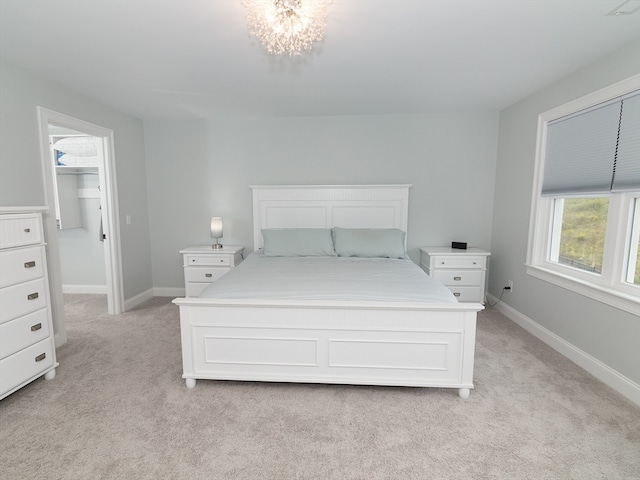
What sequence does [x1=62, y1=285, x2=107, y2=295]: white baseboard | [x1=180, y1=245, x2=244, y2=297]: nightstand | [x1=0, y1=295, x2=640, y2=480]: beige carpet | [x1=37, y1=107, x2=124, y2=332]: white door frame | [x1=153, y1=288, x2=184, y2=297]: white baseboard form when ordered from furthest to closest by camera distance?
[x1=62, y1=285, x2=107, y2=295]: white baseboard
[x1=153, y1=288, x2=184, y2=297]: white baseboard
[x1=180, y1=245, x2=244, y2=297]: nightstand
[x1=37, y1=107, x2=124, y2=332]: white door frame
[x1=0, y1=295, x2=640, y2=480]: beige carpet

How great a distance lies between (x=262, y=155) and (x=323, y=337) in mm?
2641

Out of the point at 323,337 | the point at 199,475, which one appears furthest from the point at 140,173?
the point at 199,475

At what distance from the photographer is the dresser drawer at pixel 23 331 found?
1905 millimetres

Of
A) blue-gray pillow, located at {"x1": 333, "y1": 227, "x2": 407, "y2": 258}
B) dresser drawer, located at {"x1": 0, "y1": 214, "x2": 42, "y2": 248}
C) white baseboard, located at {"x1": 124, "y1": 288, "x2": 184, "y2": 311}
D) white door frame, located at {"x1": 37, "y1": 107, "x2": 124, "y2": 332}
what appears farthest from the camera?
white baseboard, located at {"x1": 124, "y1": 288, "x2": 184, "y2": 311}

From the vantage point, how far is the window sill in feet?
6.68

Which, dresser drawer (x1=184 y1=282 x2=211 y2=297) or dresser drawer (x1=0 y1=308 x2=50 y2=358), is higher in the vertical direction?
dresser drawer (x1=0 y1=308 x2=50 y2=358)

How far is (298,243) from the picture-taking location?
3.44 m

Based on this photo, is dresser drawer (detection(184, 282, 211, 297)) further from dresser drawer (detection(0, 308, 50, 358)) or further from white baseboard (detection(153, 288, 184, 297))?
dresser drawer (detection(0, 308, 50, 358))

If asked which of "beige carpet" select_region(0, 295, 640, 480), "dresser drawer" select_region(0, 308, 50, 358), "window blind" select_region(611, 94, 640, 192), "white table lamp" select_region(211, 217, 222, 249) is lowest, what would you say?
"beige carpet" select_region(0, 295, 640, 480)

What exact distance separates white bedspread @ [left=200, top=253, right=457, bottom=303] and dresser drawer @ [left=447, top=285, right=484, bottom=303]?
0.96 meters

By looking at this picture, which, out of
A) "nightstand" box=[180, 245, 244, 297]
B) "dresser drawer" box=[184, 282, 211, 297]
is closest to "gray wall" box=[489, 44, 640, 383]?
Answer: "nightstand" box=[180, 245, 244, 297]

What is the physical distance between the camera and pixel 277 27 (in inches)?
64.9

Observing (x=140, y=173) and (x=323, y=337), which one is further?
(x=140, y=173)

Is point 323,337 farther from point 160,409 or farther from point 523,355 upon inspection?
point 523,355
